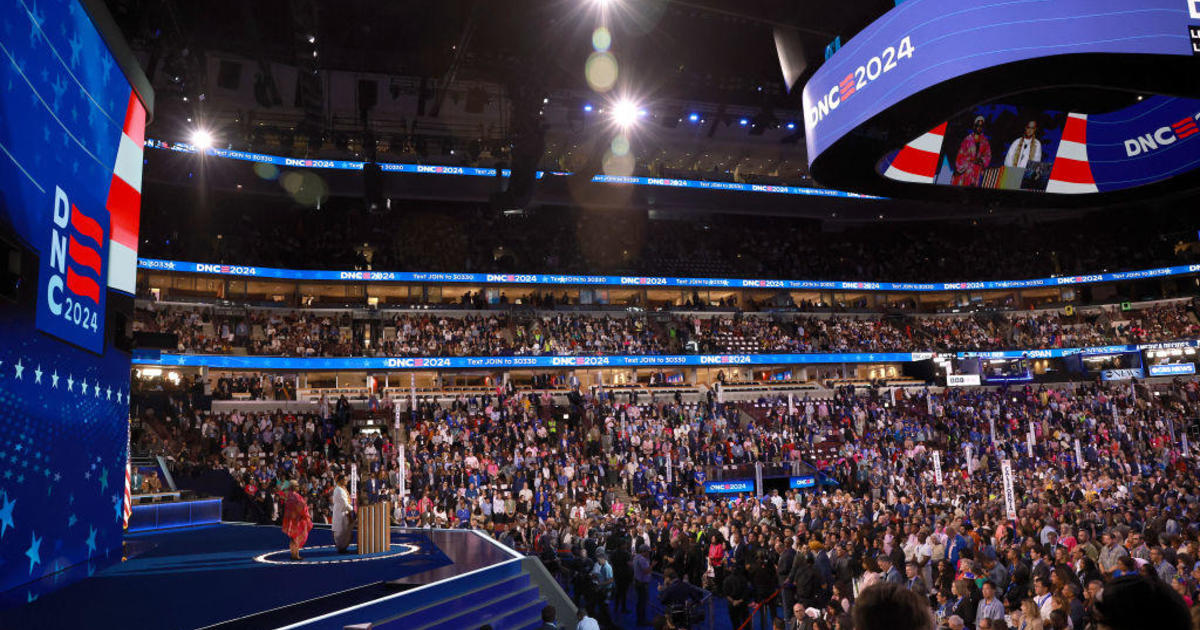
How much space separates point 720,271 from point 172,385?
30.5 meters

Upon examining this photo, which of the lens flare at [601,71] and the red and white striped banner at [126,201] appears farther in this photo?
the lens flare at [601,71]

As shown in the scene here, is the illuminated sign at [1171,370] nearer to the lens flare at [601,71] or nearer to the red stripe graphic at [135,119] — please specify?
the lens flare at [601,71]

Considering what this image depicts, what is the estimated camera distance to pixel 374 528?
1187cm

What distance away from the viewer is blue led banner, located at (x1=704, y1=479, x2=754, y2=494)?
2550 centimetres

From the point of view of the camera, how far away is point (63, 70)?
7.63 metres

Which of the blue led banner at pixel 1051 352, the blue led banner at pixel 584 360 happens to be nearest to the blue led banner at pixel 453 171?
the blue led banner at pixel 584 360

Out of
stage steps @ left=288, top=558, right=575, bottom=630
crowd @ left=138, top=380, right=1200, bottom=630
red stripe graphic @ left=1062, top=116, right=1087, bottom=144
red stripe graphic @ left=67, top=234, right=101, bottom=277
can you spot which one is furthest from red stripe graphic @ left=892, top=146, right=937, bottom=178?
red stripe graphic @ left=67, top=234, right=101, bottom=277

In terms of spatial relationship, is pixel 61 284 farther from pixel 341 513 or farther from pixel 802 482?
pixel 802 482

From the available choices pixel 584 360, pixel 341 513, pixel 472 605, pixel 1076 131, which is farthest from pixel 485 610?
pixel 584 360

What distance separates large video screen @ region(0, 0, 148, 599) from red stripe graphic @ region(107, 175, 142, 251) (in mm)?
26

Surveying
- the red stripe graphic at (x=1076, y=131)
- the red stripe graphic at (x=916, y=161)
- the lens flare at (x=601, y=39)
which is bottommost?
the red stripe graphic at (x=916, y=161)

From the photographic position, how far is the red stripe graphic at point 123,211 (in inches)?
372

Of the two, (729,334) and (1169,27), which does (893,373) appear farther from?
(1169,27)

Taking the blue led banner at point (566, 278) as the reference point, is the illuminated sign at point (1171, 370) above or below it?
below
